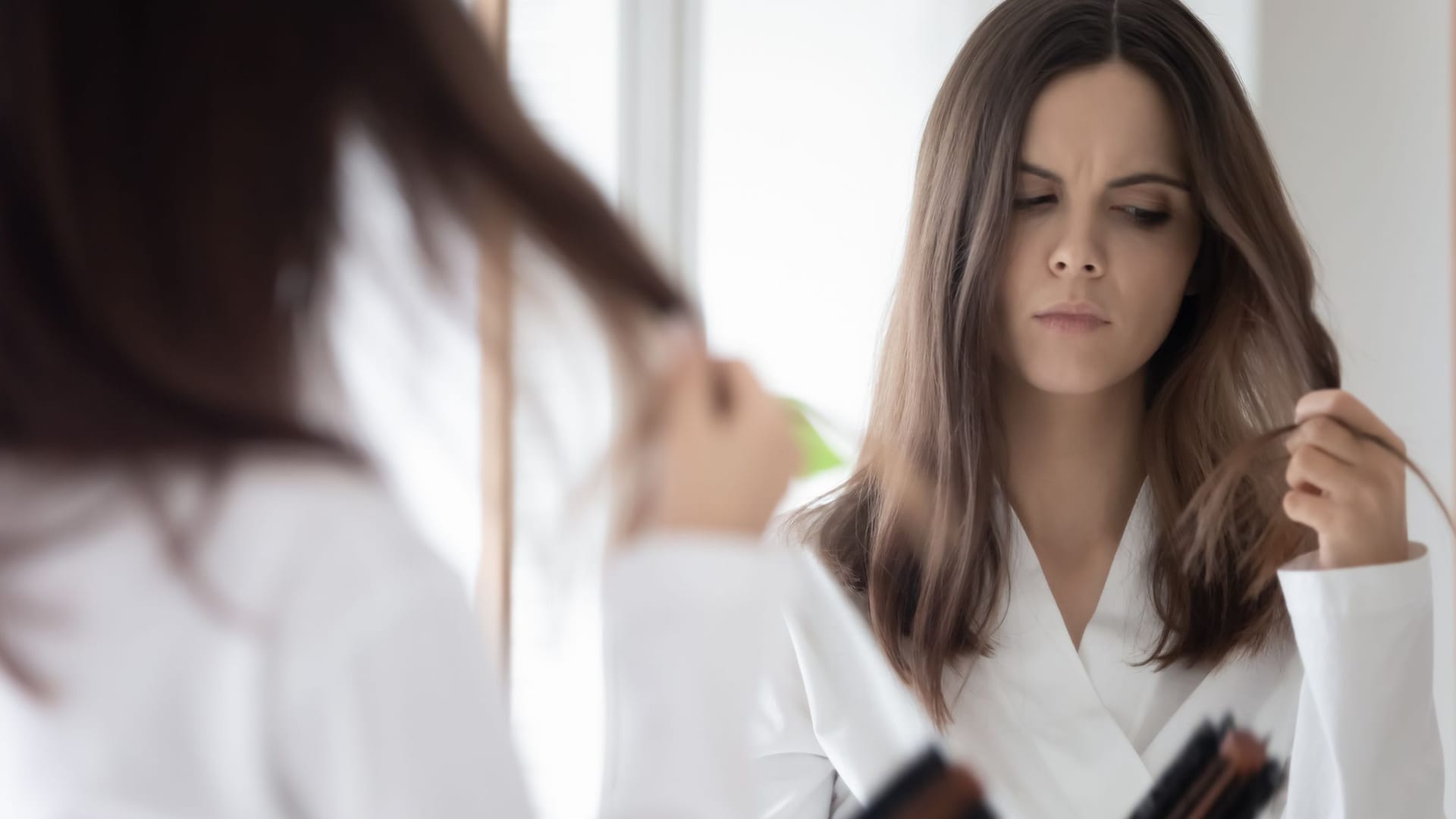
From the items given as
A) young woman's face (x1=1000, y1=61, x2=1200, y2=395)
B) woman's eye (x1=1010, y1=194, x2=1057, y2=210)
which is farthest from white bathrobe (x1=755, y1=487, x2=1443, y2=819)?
woman's eye (x1=1010, y1=194, x2=1057, y2=210)

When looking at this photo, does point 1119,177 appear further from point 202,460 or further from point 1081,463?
point 202,460

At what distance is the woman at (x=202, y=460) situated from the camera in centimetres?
36

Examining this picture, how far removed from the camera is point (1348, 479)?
0.87 meters

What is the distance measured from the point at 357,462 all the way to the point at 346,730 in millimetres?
81

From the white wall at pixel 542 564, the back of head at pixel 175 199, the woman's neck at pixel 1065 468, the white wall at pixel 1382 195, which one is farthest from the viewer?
the white wall at pixel 1382 195

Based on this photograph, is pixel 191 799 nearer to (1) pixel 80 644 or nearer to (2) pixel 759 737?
(1) pixel 80 644

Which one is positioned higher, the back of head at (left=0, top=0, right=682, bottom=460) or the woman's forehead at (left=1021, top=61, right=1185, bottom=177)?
the woman's forehead at (left=1021, top=61, right=1185, bottom=177)

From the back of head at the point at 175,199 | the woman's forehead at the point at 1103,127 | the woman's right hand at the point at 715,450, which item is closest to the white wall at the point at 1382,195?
the woman's forehead at the point at 1103,127

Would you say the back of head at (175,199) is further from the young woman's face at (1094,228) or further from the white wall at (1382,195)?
the white wall at (1382,195)

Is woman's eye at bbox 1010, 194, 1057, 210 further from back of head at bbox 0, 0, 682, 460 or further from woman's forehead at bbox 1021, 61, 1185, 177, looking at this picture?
back of head at bbox 0, 0, 682, 460

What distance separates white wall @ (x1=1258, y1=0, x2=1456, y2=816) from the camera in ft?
4.58

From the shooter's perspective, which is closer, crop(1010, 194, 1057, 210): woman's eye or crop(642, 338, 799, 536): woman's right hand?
crop(642, 338, 799, 536): woman's right hand

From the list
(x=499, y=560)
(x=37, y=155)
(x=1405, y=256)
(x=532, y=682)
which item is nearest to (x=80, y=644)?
(x=37, y=155)

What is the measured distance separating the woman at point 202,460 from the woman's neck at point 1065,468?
30.5 inches
